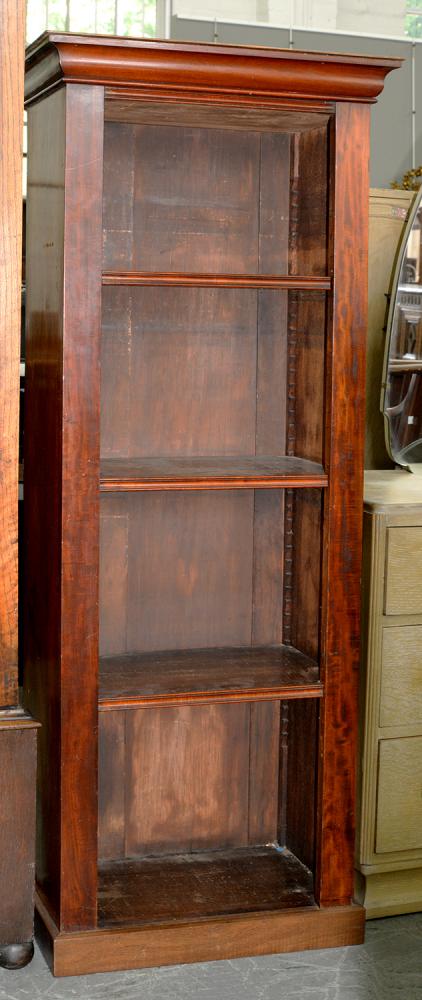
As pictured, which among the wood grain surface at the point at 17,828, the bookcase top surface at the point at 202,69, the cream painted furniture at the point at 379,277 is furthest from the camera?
the cream painted furniture at the point at 379,277

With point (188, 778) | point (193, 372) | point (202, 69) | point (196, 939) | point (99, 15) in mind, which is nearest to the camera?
point (202, 69)

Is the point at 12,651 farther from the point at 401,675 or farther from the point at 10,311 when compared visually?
the point at 401,675

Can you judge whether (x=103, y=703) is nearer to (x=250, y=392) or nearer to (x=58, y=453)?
(x=58, y=453)

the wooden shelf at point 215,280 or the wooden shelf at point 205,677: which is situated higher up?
the wooden shelf at point 215,280

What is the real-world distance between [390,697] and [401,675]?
59mm

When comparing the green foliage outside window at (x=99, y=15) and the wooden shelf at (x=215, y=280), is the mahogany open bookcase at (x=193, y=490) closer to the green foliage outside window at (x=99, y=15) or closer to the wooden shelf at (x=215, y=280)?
the wooden shelf at (x=215, y=280)

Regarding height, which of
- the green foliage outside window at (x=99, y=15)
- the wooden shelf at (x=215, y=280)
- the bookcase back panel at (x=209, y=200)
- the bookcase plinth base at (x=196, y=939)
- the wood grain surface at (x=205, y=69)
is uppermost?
the green foliage outside window at (x=99, y=15)

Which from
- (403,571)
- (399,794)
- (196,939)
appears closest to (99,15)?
(403,571)

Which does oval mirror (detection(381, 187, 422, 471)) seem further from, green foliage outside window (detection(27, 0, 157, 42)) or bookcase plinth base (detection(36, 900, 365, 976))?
green foliage outside window (detection(27, 0, 157, 42))

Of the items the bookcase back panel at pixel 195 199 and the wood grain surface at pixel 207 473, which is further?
the bookcase back panel at pixel 195 199

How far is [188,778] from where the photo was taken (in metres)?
2.97

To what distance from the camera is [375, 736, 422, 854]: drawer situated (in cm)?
280

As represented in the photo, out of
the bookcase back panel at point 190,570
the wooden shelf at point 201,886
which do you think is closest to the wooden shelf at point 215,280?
the bookcase back panel at point 190,570

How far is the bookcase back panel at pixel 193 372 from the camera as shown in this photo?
2779 mm
